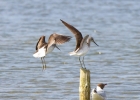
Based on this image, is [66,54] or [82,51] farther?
[66,54]

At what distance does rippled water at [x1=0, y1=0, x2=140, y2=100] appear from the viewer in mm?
15961

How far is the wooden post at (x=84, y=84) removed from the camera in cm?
1237

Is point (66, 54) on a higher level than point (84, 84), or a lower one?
higher

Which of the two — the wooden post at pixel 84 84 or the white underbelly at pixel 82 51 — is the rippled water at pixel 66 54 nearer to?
the wooden post at pixel 84 84

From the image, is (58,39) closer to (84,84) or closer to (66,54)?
(84,84)

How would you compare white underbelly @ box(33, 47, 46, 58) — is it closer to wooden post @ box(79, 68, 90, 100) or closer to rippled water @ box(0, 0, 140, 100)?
wooden post @ box(79, 68, 90, 100)

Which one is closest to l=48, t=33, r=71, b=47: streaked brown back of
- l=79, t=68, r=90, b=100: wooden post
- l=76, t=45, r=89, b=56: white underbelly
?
l=76, t=45, r=89, b=56: white underbelly

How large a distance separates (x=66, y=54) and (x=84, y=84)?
29.7 ft

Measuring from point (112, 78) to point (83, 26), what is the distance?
12.3 m

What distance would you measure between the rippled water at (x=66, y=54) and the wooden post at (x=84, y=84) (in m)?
2.24

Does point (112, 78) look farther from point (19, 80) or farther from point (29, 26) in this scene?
point (29, 26)

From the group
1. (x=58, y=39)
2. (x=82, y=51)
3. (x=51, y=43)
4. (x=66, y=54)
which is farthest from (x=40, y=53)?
(x=66, y=54)

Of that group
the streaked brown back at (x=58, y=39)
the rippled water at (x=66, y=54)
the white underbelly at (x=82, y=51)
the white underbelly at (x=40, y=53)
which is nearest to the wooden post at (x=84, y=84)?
the white underbelly at (x=82, y=51)

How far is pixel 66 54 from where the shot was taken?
2155 centimetres
